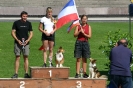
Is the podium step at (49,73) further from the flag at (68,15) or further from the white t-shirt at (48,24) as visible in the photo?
the white t-shirt at (48,24)

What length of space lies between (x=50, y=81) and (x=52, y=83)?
0.07 metres

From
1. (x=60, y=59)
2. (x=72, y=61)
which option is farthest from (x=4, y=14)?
(x=60, y=59)

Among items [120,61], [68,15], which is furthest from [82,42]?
[120,61]

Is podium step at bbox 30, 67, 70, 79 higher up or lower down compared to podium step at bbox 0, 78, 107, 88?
higher up

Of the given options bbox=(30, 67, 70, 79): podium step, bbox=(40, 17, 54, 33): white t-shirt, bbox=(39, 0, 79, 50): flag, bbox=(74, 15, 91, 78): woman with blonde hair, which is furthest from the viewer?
bbox=(40, 17, 54, 33): white t-shirt

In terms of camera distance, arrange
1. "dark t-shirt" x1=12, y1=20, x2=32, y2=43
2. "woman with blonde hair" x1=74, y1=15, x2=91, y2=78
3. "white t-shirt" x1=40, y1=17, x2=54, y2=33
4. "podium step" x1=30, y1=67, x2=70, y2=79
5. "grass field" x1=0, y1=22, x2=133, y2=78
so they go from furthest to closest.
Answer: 1. "grass field" x1=0, y1=22, x2=133, y2=78
2. "white t-shirt" x1=40, y1=17, x2=54, y2=33
3. "woman with blonde hair" x1=74, y1=15, x2=91, y2=78
4. "dark t-shirt" x1=12, y1=20, x2=32, y2=43
5. "podium step" x1=30, y1=67, x2=70, y2=79

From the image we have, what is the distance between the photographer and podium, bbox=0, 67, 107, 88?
1538 cm

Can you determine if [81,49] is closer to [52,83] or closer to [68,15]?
[68,15]

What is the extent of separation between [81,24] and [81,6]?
116 feet

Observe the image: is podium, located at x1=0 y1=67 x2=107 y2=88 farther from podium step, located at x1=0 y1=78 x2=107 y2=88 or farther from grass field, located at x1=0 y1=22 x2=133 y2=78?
grass field, located at x1=0 y1=22 x2=133 y2=78

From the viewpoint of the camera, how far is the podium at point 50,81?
50.5ft

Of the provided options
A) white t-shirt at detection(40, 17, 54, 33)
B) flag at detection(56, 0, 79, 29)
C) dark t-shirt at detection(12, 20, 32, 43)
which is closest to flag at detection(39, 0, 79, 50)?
flag at detection(56, 0, 79, 29)

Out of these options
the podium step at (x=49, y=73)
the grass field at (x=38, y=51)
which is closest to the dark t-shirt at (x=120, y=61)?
the podium step at (x=49, y=73)

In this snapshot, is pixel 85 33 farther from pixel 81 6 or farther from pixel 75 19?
pixel 81 6
